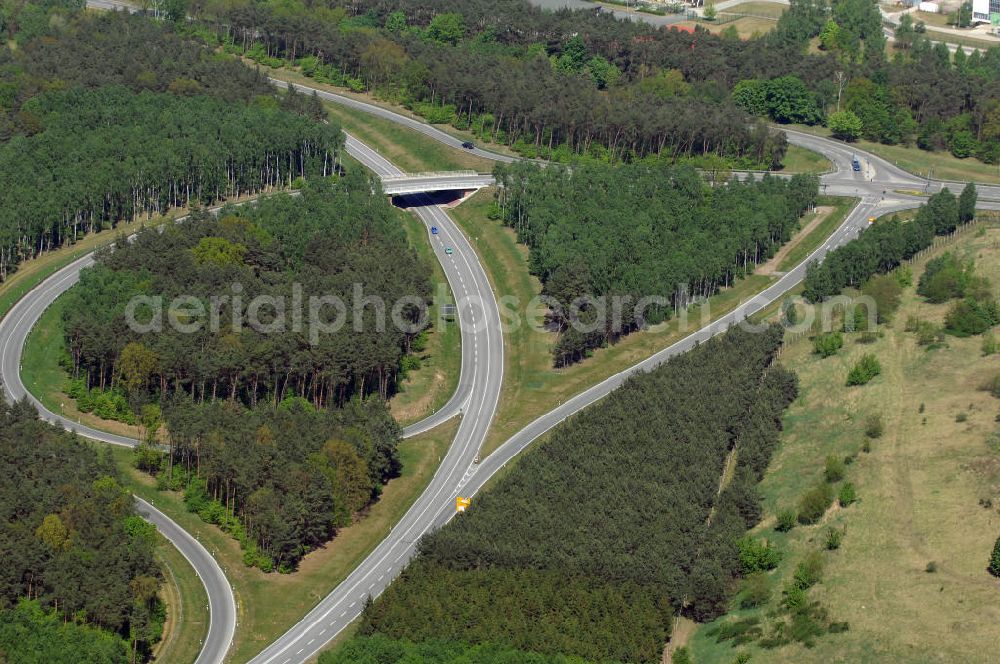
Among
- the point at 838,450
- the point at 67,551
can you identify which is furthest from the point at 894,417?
the point at 67,551

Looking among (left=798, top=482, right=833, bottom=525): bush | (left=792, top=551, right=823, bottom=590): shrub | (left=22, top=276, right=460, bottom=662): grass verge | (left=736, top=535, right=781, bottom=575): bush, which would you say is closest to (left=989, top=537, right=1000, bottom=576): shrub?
(left=792, top=551, right=823, bottom=590): shrub

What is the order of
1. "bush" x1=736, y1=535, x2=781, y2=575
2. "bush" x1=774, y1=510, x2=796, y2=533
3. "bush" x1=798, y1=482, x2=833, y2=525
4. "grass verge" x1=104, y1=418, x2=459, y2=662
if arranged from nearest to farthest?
"grass verge" x1=104, y1=418, x2=459, y2=662
"bush" x1=736, y1=535, x2=781, y2=575
"bush" x1=798, y1=482, x2=833, y2=525
"bush" x1=774, y1=510, x2=796, y2=533

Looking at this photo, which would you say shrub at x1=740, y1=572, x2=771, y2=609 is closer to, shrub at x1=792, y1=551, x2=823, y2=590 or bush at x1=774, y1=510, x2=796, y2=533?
shrub at x1=792, y1=551, x2=823, y2=590

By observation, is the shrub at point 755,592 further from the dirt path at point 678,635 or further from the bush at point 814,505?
the bush at point 814,505

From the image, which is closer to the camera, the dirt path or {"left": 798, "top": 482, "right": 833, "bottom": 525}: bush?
the dirt path

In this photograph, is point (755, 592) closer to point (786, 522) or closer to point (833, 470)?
point (786, 522)

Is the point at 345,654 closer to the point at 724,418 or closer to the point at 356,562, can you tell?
the point at 356,562

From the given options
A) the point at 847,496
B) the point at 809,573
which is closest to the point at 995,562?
the point at 809,573
